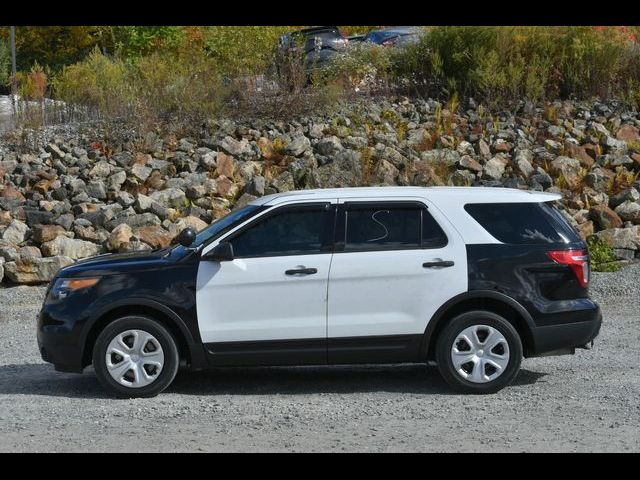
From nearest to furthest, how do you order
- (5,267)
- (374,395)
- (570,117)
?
(374,395)
(5,267)
(570,117)

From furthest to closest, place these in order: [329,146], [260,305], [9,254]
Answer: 1. [329,146]
2. [9,254]
3. [260,305]

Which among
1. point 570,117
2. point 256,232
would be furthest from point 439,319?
point 570,117

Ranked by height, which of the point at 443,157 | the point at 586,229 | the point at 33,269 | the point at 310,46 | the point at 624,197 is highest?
the point at 310,46

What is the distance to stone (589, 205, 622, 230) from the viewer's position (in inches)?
631

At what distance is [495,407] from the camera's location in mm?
8422

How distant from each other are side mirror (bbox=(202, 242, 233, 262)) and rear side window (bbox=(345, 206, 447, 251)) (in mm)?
956

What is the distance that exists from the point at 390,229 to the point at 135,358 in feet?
7.65

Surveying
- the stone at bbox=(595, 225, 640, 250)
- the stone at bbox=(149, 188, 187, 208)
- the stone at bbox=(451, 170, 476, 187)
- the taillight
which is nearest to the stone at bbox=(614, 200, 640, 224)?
the stone at bbox=(595, 225, 640, 250)

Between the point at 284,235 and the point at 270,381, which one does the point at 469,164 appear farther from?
the point at 284,235

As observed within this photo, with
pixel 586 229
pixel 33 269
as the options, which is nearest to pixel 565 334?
pixel 586 229

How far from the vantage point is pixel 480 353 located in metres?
8.90

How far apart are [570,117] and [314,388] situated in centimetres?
1169

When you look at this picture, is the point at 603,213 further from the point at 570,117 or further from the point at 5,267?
the point at 5,267

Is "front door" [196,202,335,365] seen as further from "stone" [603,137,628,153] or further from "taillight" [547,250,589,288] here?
"stone" [603,137,628,153]
